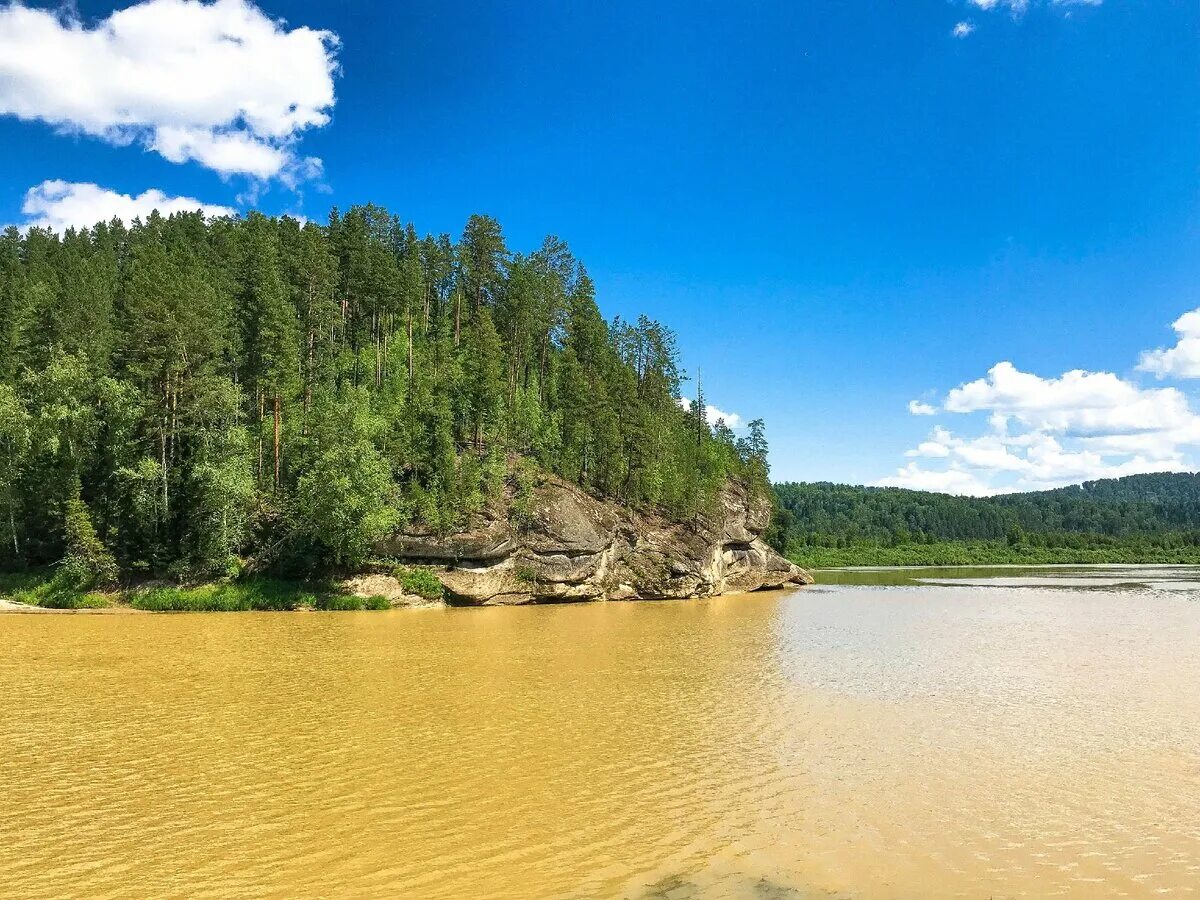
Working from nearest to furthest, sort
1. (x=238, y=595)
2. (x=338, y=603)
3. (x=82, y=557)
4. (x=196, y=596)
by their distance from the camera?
(x=82, y=557) < (x=196, y=596) < (x=238, y=595) < (x=338, y=603)

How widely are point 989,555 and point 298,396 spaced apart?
156 metres

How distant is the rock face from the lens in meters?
54.0

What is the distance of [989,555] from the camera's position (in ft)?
531

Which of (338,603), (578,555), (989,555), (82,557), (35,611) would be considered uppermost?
(82,557)

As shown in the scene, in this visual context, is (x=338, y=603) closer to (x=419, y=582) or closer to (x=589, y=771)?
(x=419, y=582)

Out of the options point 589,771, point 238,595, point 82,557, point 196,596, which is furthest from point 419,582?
point 589,771

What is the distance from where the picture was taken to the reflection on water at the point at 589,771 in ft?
31.9

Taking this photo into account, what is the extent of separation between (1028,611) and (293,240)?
7747 centimetres

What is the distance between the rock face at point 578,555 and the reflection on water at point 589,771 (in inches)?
896

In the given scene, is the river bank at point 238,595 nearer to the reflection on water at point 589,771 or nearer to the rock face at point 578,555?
the rock face at point 578,555

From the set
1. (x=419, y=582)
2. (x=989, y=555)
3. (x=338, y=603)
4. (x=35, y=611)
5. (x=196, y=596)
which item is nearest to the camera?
(x=35, y=611)

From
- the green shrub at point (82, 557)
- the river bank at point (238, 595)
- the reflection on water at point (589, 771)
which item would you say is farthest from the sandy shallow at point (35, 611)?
the reflection on water at point (589, 771)

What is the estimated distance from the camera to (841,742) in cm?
1694

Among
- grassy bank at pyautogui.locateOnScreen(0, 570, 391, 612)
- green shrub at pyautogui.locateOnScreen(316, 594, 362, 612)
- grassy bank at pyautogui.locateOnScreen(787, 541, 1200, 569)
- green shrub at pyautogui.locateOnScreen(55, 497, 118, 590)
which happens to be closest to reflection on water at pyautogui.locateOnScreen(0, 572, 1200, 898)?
grassy bank at pyautogui.locateOnScreen(0, 570, 391, 612)
